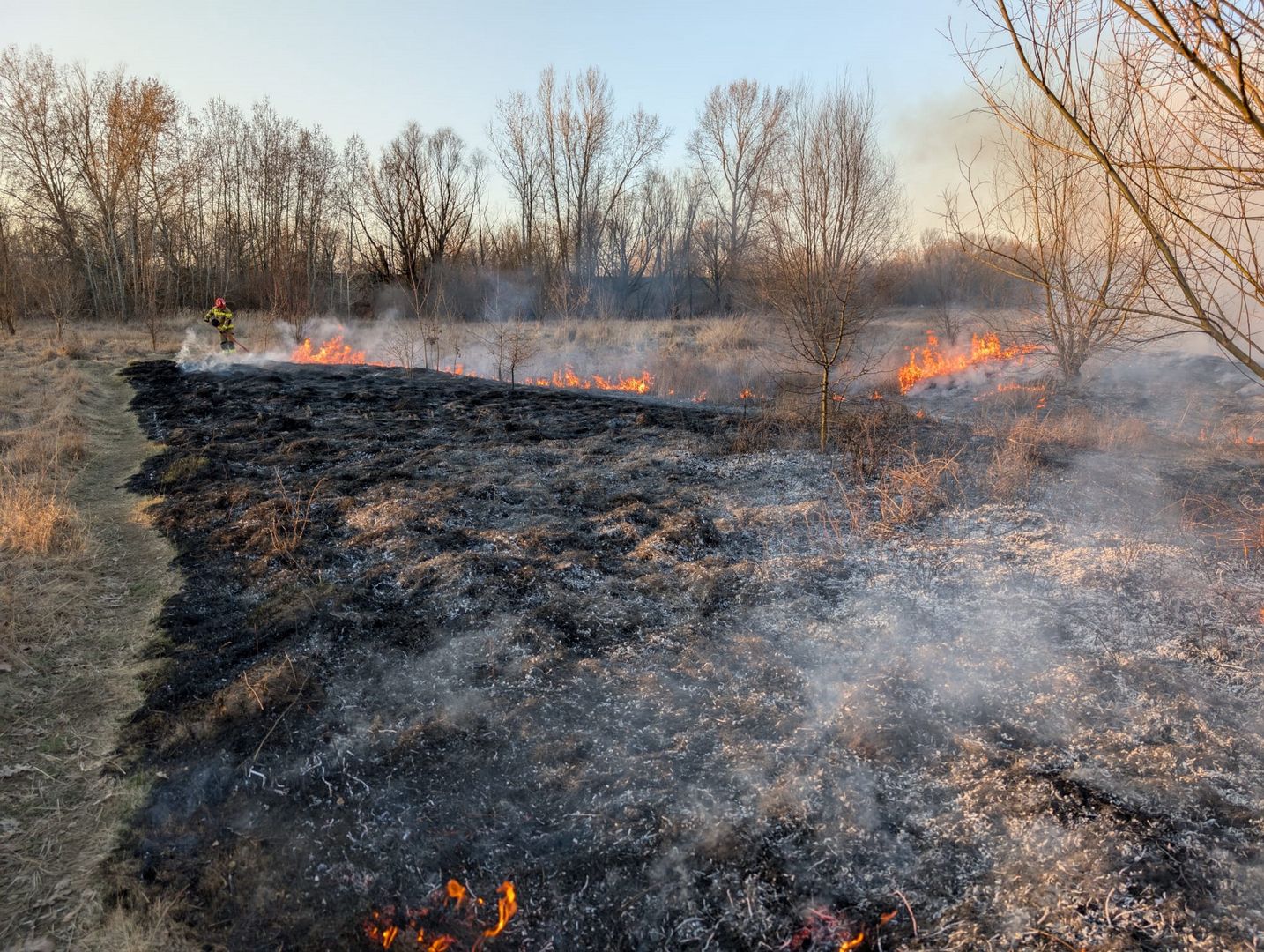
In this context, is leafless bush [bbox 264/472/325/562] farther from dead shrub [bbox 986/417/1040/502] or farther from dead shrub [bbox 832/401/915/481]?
dead shrub [bbox 986/417/1040/502]

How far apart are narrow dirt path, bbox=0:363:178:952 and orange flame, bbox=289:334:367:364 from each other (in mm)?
11685

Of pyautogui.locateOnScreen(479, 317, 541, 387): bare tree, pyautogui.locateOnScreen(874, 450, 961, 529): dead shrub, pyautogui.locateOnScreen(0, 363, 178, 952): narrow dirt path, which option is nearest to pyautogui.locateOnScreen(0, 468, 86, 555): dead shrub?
pyautogui.locateOnScreen(0, 363, 178, 952): narrow dirt path

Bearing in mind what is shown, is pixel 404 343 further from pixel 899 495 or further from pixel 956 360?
pixel 899 495

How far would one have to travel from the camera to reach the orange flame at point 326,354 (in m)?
17.3

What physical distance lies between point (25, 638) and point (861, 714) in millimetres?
5089

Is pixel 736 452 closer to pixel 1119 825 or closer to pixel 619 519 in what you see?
pixel 619 519

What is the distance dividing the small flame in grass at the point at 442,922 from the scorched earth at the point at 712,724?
0.02 meters

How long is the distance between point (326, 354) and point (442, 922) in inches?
699

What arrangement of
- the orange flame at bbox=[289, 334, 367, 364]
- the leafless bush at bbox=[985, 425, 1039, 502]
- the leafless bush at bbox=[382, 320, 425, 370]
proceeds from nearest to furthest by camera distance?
the leafless bush at bbox=[985, 425, 1039, 502] < the leafless bush at bbox=[382, 320, 425, 370] < the orange flame at bbox=[289, 334, 367, 364]

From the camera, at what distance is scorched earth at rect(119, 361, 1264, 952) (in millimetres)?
2500

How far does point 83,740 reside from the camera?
3.49 meters

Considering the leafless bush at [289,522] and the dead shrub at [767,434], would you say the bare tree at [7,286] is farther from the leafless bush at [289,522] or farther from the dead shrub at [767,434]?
the dead shrub at [767,434]

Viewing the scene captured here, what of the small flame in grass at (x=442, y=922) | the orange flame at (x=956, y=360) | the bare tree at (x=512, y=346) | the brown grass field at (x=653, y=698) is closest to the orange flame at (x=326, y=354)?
the bare tree at (x=512, y=346)

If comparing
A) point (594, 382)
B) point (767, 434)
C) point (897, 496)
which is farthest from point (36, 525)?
point (594, 382)
